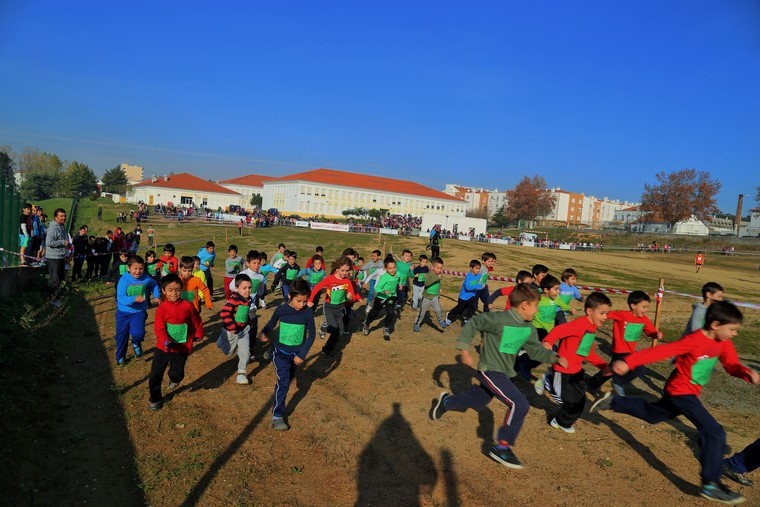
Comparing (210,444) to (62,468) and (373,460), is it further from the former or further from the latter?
(373,460)

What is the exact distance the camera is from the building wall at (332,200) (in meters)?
95.3

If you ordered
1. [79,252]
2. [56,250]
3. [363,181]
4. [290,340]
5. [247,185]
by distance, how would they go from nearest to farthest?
[290,340]
[56,250]
[79,252]
[363,181]
[247,185]

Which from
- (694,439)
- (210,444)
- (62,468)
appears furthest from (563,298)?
(62,468)

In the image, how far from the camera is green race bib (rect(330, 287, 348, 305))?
8758 millimetres

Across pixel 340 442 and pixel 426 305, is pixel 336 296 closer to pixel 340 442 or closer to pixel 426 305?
pixel 426 305

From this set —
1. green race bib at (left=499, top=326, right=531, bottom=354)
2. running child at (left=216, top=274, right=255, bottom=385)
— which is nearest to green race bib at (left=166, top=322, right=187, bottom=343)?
running child at (left=216, top=274, right=255, bottom=385)

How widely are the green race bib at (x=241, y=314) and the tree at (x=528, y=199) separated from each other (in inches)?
3473

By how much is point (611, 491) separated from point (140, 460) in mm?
5042

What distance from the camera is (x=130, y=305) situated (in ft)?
25.8

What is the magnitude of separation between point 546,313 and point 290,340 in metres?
4.45

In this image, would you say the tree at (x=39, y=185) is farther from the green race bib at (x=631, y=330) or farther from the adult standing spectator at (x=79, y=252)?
the green race bib at (x=631, y=330)

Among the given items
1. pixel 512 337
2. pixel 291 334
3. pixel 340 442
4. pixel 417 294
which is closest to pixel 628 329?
Result: pixel 512 337

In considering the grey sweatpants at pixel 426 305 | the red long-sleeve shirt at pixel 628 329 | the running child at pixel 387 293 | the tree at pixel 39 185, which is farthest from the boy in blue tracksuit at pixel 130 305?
the tree at pixel 39 185

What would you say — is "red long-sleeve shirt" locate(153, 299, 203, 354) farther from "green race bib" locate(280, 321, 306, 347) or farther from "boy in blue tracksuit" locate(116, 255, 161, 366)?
"boy in blue tracksuit" locate(116, 255, 161, 366)
